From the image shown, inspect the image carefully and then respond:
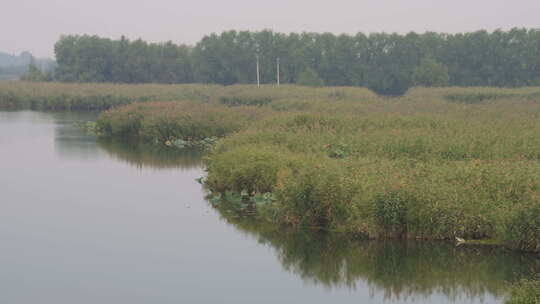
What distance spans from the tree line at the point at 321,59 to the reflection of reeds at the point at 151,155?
40.6 metres

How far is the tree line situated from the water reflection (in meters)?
57.8

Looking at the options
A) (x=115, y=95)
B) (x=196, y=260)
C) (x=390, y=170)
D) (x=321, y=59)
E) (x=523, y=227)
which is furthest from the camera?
(x=321, y=59)

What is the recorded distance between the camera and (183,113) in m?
35.0

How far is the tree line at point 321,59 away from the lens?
78.2 metres

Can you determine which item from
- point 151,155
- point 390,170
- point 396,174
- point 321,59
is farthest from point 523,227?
point 321,59

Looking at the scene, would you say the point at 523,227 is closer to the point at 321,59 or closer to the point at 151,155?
the point at 151,155

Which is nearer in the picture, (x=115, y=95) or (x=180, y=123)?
(x=180, y=123)

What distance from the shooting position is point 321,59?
85062 mm

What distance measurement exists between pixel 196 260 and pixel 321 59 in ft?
238

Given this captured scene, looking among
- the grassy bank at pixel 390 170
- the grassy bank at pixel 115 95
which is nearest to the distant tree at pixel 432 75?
the grassy bank at pixel 115 95

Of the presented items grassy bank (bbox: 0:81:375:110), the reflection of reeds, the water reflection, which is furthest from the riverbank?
grassy bank (bbox: 0:81:375:110)

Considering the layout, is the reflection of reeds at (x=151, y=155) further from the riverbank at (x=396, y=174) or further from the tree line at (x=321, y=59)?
the tree line at (x=321, y=59)

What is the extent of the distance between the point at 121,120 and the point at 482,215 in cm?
2667

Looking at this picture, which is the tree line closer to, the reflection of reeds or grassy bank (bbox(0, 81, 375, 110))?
grassy bank (bbox(0, 81, 375, 110))
